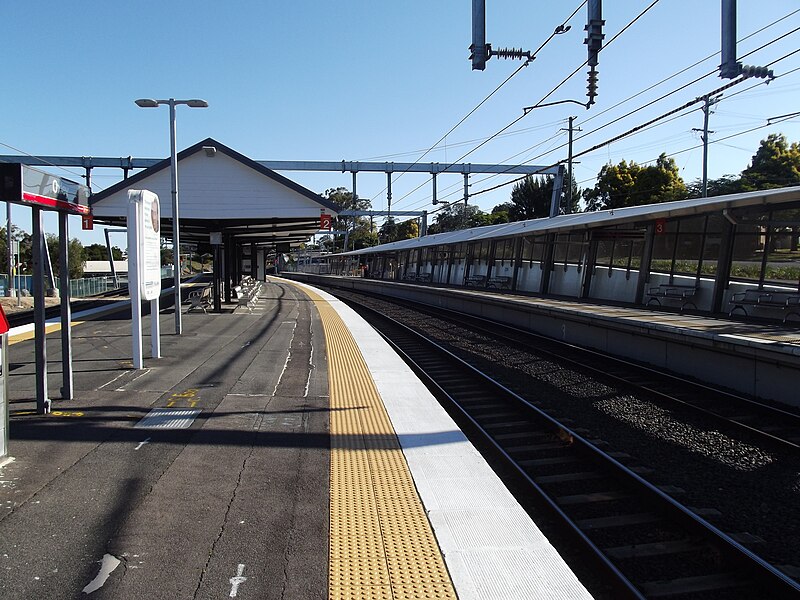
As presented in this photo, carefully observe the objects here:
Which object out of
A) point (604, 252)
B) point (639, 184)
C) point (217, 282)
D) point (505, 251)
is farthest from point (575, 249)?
point (639, 184)

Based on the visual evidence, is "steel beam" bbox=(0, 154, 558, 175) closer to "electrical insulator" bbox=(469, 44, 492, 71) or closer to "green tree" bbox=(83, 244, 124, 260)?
"electrical insulator" bbox=(469, 44, 492, 71)

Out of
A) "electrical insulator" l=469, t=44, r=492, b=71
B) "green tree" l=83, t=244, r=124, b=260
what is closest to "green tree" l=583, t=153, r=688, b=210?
"electrical insulator" l=469, t=44, r=492, b=71

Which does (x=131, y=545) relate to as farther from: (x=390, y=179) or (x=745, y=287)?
(x=390, y=179)

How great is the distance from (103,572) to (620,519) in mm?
3613

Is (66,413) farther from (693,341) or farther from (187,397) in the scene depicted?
(693,341)

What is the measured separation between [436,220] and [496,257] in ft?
260

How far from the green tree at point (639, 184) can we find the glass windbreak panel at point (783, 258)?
38250 mm

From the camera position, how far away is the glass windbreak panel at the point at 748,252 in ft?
44.4

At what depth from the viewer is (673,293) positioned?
647 inches

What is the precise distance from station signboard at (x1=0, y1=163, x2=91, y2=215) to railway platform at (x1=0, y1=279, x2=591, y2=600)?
223cm

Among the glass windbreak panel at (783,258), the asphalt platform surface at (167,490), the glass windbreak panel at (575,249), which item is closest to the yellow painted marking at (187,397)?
the asphalt platform surface at (167,490)

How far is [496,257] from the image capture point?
102ft

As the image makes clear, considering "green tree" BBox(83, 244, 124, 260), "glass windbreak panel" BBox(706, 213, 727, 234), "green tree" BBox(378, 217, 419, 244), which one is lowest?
"green tree" BBox(83, 244, 124, 260)

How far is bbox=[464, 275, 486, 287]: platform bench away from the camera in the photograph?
31484 millimetres
